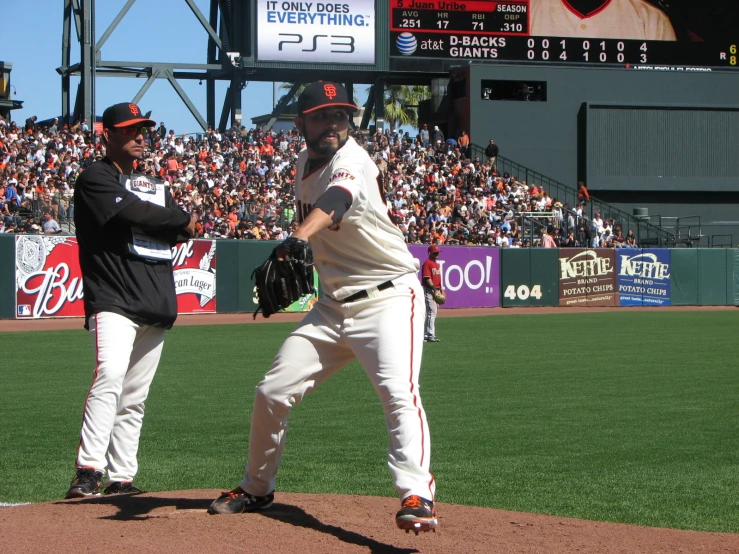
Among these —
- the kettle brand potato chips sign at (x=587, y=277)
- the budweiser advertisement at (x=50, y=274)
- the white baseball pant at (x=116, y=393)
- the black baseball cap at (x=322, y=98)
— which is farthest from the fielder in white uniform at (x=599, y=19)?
the black baseball cap at (x=322, y=98)

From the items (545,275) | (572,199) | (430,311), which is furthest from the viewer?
(572,199)

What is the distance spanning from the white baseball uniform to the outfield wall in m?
18.0

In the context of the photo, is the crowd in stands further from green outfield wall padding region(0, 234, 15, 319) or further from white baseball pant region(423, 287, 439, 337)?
white baseball pant region(423, 287, 439, 337)

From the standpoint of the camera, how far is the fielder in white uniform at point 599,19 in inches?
1419

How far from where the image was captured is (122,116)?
5.29 meters

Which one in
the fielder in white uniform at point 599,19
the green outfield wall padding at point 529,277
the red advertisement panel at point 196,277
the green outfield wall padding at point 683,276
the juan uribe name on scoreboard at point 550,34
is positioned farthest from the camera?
the fielder in white uniform at point 599,19

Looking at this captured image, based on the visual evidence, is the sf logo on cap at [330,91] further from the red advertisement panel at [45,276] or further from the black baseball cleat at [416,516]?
the red advertisement panel at [45,276]

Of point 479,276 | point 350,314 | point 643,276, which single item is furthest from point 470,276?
point 350,314

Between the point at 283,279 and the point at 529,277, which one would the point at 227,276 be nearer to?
the point at 529,277

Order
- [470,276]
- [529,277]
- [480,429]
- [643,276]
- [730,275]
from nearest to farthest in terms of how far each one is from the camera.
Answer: [480,429] → [470,276] → [529,277] → [643,276] → [730,275]

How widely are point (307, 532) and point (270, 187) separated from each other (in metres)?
25.8

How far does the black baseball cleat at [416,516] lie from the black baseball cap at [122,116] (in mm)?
2567

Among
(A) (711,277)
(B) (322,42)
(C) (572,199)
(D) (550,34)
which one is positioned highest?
(D) (550,34)

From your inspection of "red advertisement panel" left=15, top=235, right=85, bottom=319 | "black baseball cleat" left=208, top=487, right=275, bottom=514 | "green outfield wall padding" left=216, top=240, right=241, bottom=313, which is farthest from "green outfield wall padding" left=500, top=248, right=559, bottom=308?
"black baseball cleat" left=208, top=487, right=275, bottom=514
